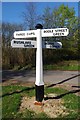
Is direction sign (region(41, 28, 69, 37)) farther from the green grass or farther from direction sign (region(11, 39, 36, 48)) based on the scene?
the green grass

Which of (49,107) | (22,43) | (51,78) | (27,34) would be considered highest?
(27,34)

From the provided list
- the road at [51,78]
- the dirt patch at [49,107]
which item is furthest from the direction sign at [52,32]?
the road at [51,78]

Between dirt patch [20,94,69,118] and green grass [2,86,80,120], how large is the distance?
0.14m

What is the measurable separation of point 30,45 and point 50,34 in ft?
2.34

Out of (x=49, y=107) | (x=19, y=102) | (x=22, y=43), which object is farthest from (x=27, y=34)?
(x=49, y=107)

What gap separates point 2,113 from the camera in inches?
253

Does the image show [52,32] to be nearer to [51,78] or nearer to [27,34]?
[27,34]

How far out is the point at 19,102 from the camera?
24.5ft

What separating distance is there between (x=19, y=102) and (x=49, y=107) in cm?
101

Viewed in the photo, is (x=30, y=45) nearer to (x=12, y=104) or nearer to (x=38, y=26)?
(x=38, y=26)

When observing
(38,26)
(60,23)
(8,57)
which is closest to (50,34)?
(38,26)

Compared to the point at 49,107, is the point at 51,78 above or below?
above

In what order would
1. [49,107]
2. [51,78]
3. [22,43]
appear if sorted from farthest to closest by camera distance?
[51,78]
[22,43]
[49,107]

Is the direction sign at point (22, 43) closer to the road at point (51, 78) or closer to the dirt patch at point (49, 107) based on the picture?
the dirt patch at point (49, 107)
